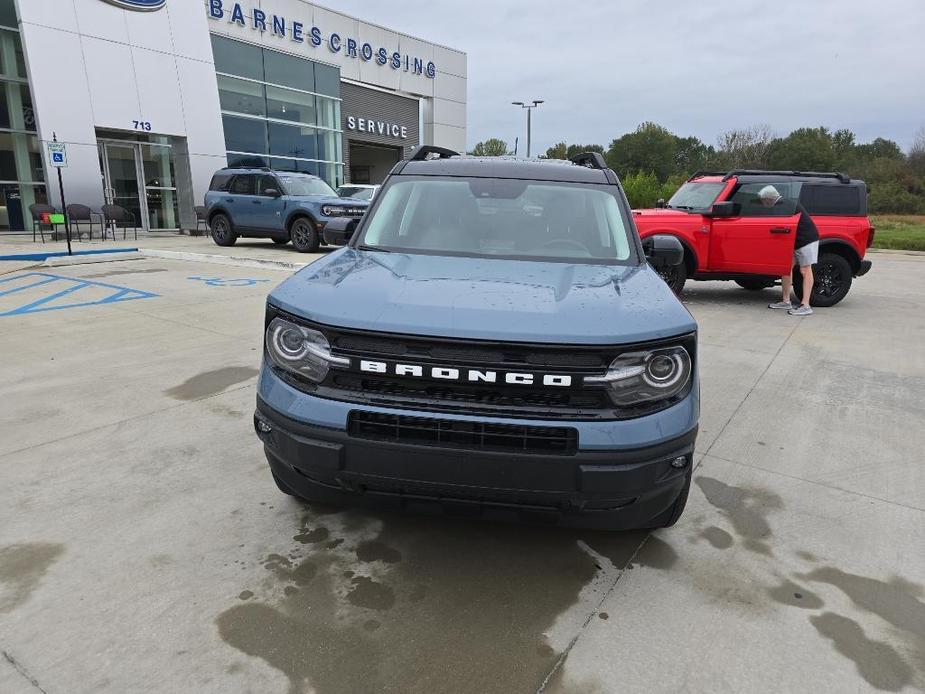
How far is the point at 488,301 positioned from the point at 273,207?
13.1 m

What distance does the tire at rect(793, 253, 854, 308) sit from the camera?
9.14 metres

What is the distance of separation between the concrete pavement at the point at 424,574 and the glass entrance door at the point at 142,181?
1705cm

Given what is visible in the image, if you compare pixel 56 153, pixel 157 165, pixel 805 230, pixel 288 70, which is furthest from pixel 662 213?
pixel 288 70

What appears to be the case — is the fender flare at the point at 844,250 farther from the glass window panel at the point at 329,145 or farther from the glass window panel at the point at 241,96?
the glass window panel at the point at 329,145

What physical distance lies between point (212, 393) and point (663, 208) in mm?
7674

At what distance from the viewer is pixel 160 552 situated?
2727 mm

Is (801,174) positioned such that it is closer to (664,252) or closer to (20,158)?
(664,252)

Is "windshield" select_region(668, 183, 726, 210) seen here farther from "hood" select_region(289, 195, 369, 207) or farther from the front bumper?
the front bumper

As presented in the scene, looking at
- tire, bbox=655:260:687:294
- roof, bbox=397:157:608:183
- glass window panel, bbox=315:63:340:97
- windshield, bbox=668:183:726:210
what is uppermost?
glass window panel, bbox=315:63:340:97

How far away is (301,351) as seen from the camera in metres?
2.40

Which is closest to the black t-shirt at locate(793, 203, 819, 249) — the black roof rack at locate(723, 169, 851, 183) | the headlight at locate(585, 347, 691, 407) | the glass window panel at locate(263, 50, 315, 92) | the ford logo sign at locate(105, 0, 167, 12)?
the black roof rack at locate(723, 169, 851, 183)

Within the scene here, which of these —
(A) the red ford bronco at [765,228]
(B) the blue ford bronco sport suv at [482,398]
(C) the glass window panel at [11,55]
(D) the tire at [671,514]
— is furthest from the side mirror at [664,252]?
(C) the glass window panel at [11,55]

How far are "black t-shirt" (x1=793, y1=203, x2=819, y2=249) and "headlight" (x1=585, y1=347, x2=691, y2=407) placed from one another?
7328 millimetres

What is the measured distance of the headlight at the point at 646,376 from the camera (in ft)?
7.38
